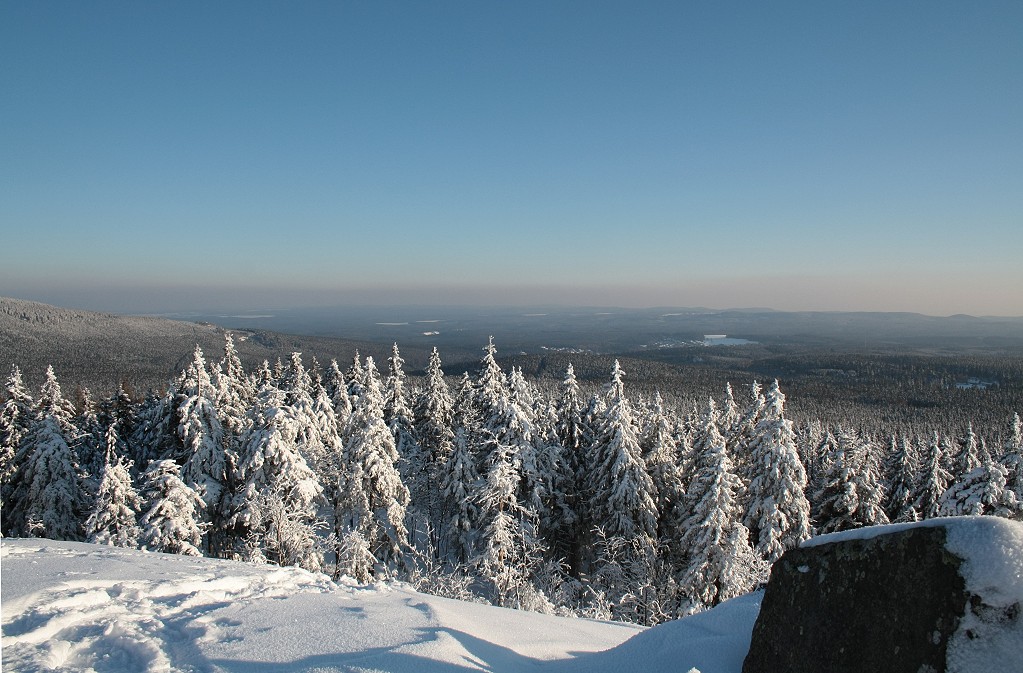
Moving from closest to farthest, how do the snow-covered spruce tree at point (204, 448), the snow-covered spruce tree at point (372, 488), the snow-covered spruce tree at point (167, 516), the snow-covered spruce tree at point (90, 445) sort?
the snow-covered spruce tree at point (167, 516)
the snow-covered spruce tree at point (204, 448)
the snow-covered spruce tree at point (372, 488)
the snow-covered spruce tree at point (90, 445)

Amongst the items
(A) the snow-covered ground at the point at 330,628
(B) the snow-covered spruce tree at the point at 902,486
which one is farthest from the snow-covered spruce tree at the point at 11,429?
(B) the snow-covered spruce tree at the point at 902,486

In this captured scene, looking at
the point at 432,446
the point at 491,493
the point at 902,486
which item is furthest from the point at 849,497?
the point at 432,446

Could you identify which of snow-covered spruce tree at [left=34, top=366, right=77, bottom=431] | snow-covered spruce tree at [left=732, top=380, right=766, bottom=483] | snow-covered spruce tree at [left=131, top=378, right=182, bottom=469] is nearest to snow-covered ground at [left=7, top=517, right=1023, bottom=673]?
snow-covered spruce tree at [left=131, top=378, right=182, bottom=469]

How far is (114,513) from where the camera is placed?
1769cm

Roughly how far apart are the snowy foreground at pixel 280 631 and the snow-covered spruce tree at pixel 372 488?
1293cm

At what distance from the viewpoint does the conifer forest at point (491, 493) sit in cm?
1889

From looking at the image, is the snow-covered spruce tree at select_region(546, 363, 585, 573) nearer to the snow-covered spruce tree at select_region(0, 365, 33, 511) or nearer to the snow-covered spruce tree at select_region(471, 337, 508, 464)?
the snow-covered spruce tree at select_region(471, 337, 508, 464)

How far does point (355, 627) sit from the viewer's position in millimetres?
7191

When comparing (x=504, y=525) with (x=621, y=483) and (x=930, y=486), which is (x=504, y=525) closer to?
(x=621, y=483)

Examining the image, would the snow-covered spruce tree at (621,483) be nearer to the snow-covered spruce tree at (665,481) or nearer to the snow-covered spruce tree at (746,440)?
the snow-covered spruce tree at (665,481)

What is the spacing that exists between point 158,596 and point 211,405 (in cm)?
1781

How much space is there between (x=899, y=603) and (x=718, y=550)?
17.5m

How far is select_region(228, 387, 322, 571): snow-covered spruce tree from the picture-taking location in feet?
59.9

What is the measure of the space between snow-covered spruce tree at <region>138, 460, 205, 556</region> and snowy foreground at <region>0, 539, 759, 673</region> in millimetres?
7818
